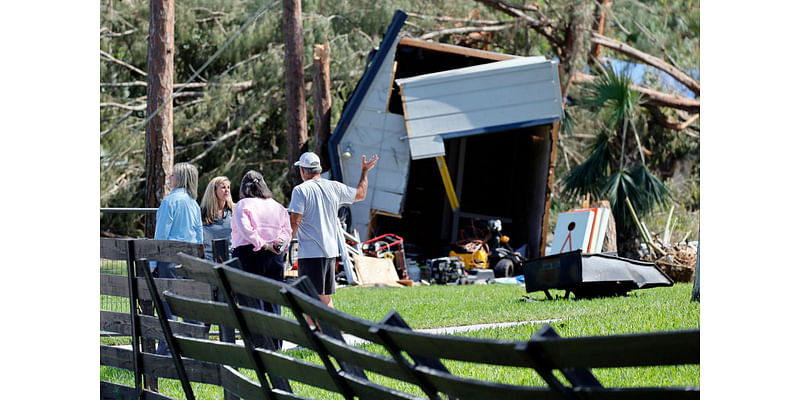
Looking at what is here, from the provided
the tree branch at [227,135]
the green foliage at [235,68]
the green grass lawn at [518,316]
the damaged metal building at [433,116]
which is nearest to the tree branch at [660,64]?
the green foliage at [235,68]

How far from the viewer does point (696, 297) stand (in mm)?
8234

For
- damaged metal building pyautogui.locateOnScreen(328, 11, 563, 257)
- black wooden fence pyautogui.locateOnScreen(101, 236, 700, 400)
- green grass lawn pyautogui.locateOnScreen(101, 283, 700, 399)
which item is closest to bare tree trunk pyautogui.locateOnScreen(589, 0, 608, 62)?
damaged metal building pyautogui.locateOnScreen(328, 11, 563, 257)

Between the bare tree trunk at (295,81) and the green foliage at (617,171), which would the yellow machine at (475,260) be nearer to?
the green foliage at (617,171)

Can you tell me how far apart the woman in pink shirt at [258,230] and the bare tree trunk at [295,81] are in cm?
863

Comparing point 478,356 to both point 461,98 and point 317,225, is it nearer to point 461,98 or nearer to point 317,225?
point 317,225

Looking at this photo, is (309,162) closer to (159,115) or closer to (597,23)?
(159,115)

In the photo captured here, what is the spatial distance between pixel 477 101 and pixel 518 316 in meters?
7.67

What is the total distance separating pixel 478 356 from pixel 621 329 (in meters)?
4.76

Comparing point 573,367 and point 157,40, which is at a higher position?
point 157,40

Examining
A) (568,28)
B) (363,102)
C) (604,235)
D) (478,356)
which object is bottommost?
(604,235)

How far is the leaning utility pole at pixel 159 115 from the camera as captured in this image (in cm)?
1191

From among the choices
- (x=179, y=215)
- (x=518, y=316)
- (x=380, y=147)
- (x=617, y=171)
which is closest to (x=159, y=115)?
(x=380, y=147)

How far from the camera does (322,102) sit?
16969mm

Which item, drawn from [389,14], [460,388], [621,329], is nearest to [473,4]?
[389,14]
